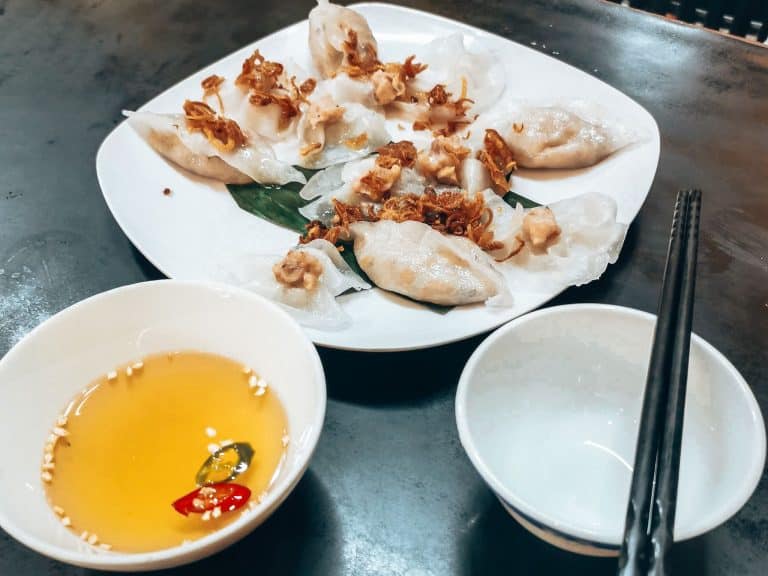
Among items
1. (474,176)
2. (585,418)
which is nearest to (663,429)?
(585,418)

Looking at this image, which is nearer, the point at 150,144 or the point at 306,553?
the point at 306,553

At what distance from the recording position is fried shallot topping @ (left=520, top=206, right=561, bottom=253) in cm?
183

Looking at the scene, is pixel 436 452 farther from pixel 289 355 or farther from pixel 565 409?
pixel 289 355

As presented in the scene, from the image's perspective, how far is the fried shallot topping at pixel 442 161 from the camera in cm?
211

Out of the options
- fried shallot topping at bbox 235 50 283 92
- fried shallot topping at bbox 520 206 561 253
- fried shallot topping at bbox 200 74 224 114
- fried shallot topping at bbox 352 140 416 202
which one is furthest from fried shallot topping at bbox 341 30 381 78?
fried shallot topping at bbox 520 206 561 253

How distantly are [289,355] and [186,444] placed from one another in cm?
25

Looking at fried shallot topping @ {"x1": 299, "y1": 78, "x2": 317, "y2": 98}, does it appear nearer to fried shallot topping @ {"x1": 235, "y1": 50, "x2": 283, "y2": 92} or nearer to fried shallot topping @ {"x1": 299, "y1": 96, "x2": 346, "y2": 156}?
fried shallot topping @ {"x1": 235, "y1": 50, "x2": 283, "y2": 92}

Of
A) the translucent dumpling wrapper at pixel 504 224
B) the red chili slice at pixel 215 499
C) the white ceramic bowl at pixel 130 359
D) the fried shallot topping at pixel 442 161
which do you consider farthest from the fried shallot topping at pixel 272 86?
the red chili slice at pixel 215 499

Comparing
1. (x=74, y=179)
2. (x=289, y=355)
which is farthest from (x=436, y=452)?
(x=74, y=179)

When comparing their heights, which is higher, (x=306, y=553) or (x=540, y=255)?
(x=540, y=255)

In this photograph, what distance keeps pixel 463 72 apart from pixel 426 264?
102 cm

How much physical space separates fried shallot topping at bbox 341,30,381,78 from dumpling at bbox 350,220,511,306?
86cm

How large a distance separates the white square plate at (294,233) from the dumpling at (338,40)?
0.09 meters

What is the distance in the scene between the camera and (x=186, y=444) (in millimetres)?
1272
